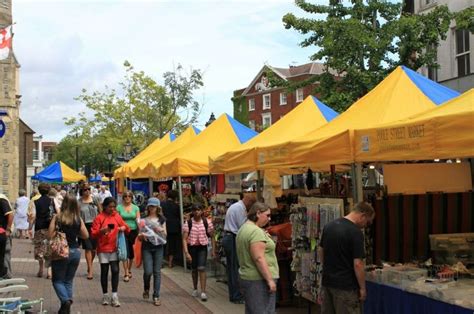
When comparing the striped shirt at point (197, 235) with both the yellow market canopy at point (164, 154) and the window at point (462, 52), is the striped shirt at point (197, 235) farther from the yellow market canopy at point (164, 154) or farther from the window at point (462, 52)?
Answer: the window at point (462, 52)

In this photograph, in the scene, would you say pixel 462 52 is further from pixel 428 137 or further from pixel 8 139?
pixel 8 139

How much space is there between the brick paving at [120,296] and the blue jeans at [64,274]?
3.89 feet

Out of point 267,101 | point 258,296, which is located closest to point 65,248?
point 258,296

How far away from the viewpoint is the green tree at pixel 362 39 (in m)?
19.4

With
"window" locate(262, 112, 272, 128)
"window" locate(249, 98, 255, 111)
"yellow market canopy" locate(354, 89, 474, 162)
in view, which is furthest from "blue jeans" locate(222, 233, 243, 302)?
"window" locate(249, 98, 255, 111)

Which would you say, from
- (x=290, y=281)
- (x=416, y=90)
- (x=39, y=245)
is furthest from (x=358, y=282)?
(x=39, y=245)

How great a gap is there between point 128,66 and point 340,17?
2207cm

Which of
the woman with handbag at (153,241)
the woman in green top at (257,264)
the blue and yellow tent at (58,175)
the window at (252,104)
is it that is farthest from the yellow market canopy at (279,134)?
the window at (252,104)

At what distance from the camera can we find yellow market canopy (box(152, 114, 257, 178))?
44.0ft

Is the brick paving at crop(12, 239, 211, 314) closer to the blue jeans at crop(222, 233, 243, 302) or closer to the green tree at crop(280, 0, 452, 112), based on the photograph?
the blue jeans at crop(222, 233, 243, 302)

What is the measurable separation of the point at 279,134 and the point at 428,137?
5126mm

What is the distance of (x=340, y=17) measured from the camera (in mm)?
21328

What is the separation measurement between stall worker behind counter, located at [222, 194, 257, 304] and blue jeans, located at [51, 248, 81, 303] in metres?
2.38

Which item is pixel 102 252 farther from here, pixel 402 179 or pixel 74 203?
pixel 402 179
